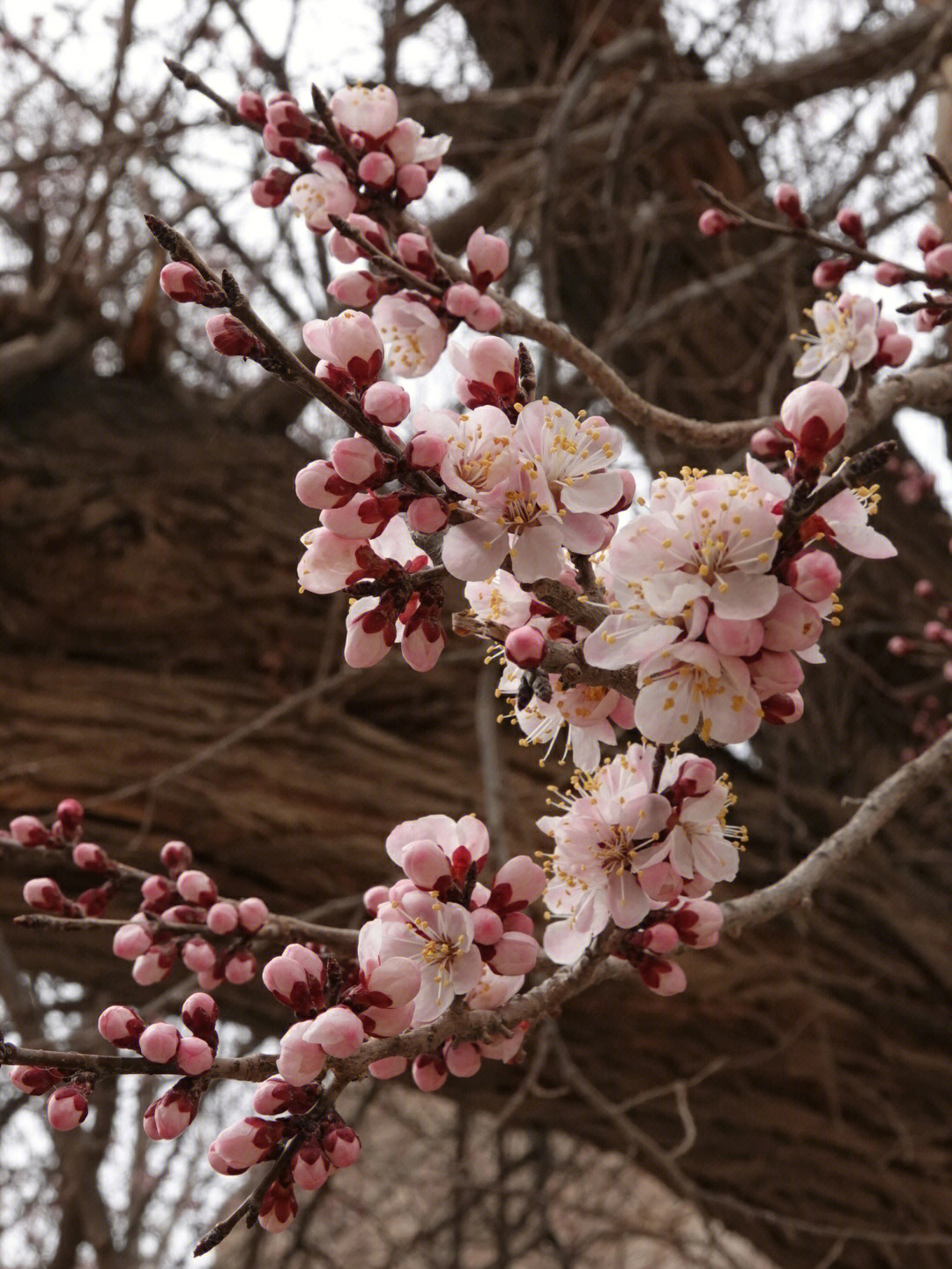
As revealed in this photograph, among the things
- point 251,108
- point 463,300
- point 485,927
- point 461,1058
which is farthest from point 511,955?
point 251,108

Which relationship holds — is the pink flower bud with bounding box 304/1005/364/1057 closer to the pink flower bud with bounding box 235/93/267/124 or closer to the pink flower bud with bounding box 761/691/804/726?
the pink flower bud with bounding box 761/691/804/726

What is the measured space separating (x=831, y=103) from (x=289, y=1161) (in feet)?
12.6

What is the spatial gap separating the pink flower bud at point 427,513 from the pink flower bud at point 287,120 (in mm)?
752

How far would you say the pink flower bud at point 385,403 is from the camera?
2.52ft

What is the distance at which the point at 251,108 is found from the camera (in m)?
1.40

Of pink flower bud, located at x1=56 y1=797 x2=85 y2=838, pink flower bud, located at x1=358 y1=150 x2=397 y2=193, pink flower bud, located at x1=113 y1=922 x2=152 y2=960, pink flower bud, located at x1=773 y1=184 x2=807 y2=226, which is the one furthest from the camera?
pink flower bud, located at x1=773 y1=184 x2=807 y2=226

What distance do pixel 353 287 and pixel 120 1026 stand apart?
78cm

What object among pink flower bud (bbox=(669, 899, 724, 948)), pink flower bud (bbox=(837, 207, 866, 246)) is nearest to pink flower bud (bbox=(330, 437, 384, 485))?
pink flower bud (bbox=(669, 899, 724, 948))

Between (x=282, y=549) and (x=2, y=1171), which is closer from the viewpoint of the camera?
(x=282, y=549)

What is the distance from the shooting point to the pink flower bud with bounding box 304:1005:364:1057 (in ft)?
2.54

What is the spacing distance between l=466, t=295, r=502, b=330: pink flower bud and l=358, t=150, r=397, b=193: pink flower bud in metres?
0.23

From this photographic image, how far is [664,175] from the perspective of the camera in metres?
3.72

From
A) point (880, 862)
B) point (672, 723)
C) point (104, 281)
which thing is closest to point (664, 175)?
point (104, 281)

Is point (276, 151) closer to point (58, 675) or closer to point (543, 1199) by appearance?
point (58, 675)
